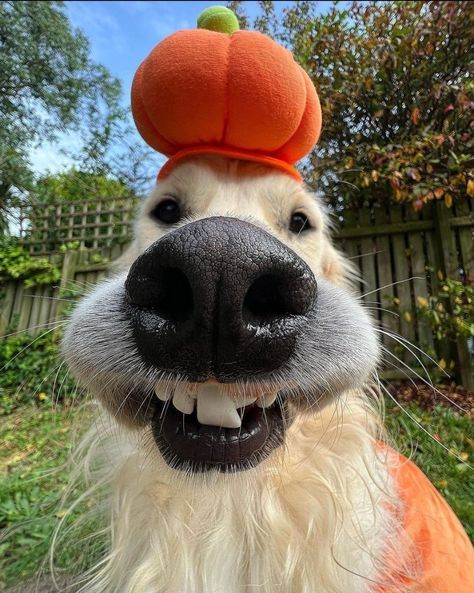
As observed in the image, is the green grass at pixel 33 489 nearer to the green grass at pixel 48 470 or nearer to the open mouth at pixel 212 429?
the green grass at pixel 48 470

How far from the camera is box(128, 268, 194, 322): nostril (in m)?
0.97

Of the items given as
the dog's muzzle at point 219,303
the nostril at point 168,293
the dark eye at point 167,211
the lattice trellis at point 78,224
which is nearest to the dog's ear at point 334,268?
the dark eye at point 167,211

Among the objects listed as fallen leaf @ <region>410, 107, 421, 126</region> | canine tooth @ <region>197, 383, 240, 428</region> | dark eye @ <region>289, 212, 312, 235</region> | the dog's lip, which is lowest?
the dog's lip

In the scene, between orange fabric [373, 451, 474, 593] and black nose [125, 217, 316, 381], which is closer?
black nose [125, 217, 316, 381]

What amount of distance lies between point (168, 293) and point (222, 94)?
3.32 feet

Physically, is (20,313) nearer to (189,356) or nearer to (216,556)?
(216,556)

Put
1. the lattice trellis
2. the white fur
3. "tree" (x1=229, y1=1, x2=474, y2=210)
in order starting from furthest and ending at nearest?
"tree" (x1=229, y1=1, x2=474, y2=210), the lattice trellis, the white fur

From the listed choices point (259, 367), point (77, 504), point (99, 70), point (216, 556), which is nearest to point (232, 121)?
point (99, 70)

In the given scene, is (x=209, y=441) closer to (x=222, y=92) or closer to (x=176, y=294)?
(x=176, y=294)

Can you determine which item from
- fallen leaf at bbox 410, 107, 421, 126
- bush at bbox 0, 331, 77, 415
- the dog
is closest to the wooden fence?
fallen leaf at bbox 410, 107, 421, 126

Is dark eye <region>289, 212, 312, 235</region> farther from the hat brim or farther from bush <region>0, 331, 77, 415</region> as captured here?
bush <region>0, 331, 77, 415</region>

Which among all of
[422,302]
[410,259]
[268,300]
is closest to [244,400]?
[268,300]

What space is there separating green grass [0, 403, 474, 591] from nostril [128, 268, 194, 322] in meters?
1.51

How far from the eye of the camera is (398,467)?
7.15ft
